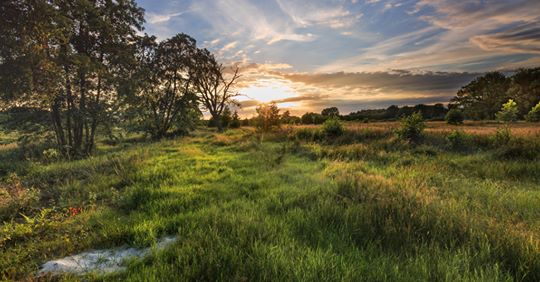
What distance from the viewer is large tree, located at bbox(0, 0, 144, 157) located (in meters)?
12.3

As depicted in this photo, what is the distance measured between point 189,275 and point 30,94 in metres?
17.5

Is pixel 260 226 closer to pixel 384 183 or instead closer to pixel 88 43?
pixel 384 183

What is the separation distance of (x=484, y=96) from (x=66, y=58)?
3017 inches

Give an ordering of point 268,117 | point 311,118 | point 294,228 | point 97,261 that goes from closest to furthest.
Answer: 1. point 97,261
2. point 294,228
3. point 268,117
4. point 311,118

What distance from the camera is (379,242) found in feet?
11.4

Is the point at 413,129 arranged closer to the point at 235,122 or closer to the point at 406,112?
the point at 235,122

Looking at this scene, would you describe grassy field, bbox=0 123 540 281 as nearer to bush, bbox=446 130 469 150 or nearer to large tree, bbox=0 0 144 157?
bush, bbox=446 130 469 150

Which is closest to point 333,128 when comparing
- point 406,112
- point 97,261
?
point 97,261

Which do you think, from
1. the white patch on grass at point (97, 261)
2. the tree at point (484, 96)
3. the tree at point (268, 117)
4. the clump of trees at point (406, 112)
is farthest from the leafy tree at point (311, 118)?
the white patch on grass at point (97, 261)

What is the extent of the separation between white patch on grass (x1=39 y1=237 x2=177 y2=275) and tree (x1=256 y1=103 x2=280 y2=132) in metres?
24.6

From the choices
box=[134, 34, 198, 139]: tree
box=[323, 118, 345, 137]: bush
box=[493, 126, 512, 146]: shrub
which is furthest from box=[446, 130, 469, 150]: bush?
box=[134, 34, 198, 139]: tree

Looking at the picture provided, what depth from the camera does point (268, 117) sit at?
2833 cm

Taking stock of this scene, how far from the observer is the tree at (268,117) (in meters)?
28.3

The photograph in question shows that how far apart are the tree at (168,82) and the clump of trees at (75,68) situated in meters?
0.13
